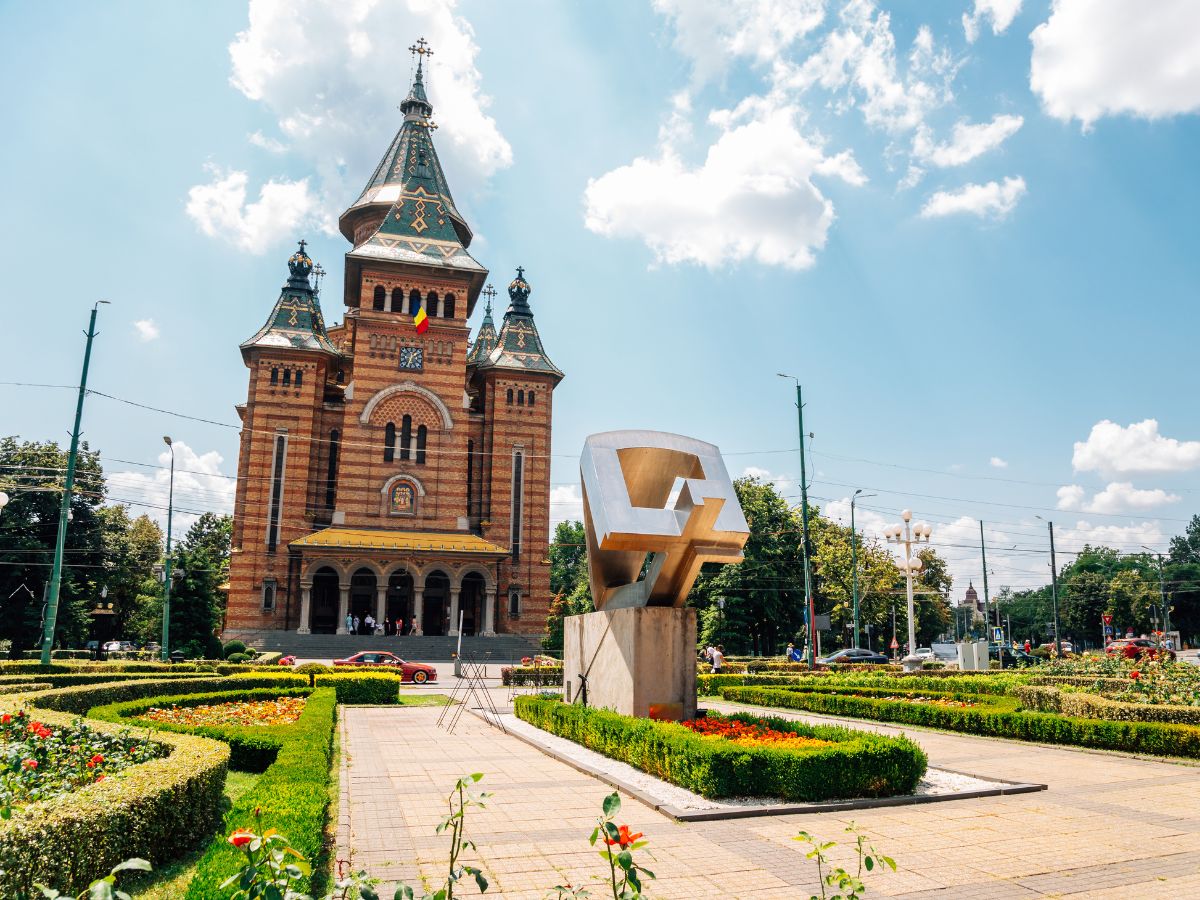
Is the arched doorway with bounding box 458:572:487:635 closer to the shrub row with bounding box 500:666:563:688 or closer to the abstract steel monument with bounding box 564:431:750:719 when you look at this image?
the shrub row with bounding box 500:666:563:688

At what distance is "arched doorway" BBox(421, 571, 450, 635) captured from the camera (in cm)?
4294

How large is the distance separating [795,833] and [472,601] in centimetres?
3803

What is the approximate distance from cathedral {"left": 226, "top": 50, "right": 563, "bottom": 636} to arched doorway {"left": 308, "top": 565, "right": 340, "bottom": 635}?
0.25 ft

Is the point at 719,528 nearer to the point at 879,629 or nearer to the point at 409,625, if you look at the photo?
the point at 409,625

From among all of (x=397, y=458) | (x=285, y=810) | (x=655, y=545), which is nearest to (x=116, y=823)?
(x=285, y=810)

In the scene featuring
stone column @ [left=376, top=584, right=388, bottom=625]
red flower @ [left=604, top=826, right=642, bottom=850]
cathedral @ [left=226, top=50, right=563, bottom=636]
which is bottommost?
red flower @ [left=604, top=826, right=642, bottom=850]

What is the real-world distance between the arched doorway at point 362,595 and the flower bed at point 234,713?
1023 inches

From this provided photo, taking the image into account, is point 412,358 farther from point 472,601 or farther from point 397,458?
point 472,601

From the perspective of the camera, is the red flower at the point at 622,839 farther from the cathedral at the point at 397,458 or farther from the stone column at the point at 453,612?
the stone column at the point at 453,612

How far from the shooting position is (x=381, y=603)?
4047cm

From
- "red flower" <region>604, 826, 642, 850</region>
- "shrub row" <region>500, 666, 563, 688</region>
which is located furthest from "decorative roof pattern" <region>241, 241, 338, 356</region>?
"red flower" <region>604, 826, 642, 850</region>

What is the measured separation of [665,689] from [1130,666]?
13201 millimetres

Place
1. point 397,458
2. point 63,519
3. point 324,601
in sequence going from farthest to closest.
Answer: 1. point 397,458
2. point 324,601
3. point 63,519

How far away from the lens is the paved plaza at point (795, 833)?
6254 mm
